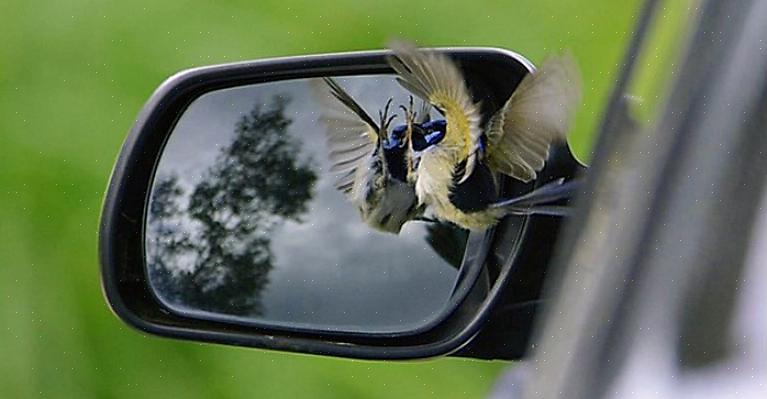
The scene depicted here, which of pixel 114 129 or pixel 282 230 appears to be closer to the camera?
pixel 282 230

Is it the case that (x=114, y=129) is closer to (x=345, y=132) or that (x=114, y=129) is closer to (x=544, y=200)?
(x=345, y=132)

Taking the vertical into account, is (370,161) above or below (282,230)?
above

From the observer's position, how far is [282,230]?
1.73m

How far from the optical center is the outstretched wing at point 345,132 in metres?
1.56

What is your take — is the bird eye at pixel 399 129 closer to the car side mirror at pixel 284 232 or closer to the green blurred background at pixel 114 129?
the car side mirror at pixel 284 232

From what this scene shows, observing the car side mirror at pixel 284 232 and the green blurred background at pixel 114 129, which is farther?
the green blurred background at pixel 114 129

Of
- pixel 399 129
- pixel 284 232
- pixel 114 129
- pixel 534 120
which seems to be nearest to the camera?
pixel 534 120

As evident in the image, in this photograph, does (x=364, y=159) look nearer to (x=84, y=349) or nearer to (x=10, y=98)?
(x=84, y=349)

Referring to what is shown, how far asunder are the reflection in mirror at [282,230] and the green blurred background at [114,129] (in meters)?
1.16

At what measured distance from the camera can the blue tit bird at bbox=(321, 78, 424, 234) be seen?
153 centimetres

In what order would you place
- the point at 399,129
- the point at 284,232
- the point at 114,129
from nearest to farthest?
1. the point at 399,129
2. the point at 284,232
3. the point at 114,129

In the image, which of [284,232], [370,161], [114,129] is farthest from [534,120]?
[114,129]

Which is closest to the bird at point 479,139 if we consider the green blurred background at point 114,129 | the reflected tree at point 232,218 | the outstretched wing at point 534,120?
the outstretched wing at point 534,120

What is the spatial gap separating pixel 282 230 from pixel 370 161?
0.22m
